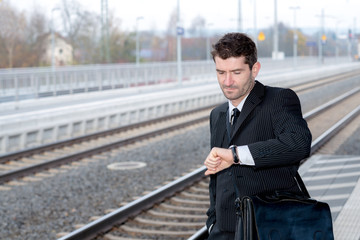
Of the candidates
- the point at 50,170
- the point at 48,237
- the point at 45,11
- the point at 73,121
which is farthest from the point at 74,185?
the point at 45,11

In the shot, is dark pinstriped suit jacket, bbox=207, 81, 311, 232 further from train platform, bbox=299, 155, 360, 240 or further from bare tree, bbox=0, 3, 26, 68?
bare tree, bbox=0, 3, 26, 68

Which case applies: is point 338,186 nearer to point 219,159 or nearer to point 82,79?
point 219,159

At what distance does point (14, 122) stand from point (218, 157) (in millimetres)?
12264

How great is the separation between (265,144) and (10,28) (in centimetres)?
3973

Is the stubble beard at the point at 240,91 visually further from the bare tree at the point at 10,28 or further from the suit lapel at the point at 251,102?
the bare tree at the point at 10,28

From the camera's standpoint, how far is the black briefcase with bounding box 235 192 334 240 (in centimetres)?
239

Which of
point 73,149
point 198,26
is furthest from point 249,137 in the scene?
point 198,26

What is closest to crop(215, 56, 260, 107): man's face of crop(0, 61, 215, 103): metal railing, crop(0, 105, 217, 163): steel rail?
crop(0, 105, 217, 163): steel rail

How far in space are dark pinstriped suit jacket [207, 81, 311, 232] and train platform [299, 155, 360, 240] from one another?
9.94 ft

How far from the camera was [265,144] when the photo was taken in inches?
97.2

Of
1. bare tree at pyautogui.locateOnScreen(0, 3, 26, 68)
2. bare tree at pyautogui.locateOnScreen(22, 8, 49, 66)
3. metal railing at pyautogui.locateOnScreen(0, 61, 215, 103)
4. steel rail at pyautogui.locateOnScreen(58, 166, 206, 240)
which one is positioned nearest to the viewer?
steel rail at pyautogui.locateOnScreen(58, 166, 206, 240)

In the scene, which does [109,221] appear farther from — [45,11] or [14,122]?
[45,11]

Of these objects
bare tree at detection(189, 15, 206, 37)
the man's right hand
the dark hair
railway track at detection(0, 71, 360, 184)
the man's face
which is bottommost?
railway track at detection(0, 71, 360, 184)

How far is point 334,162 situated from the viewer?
10.6 meters
